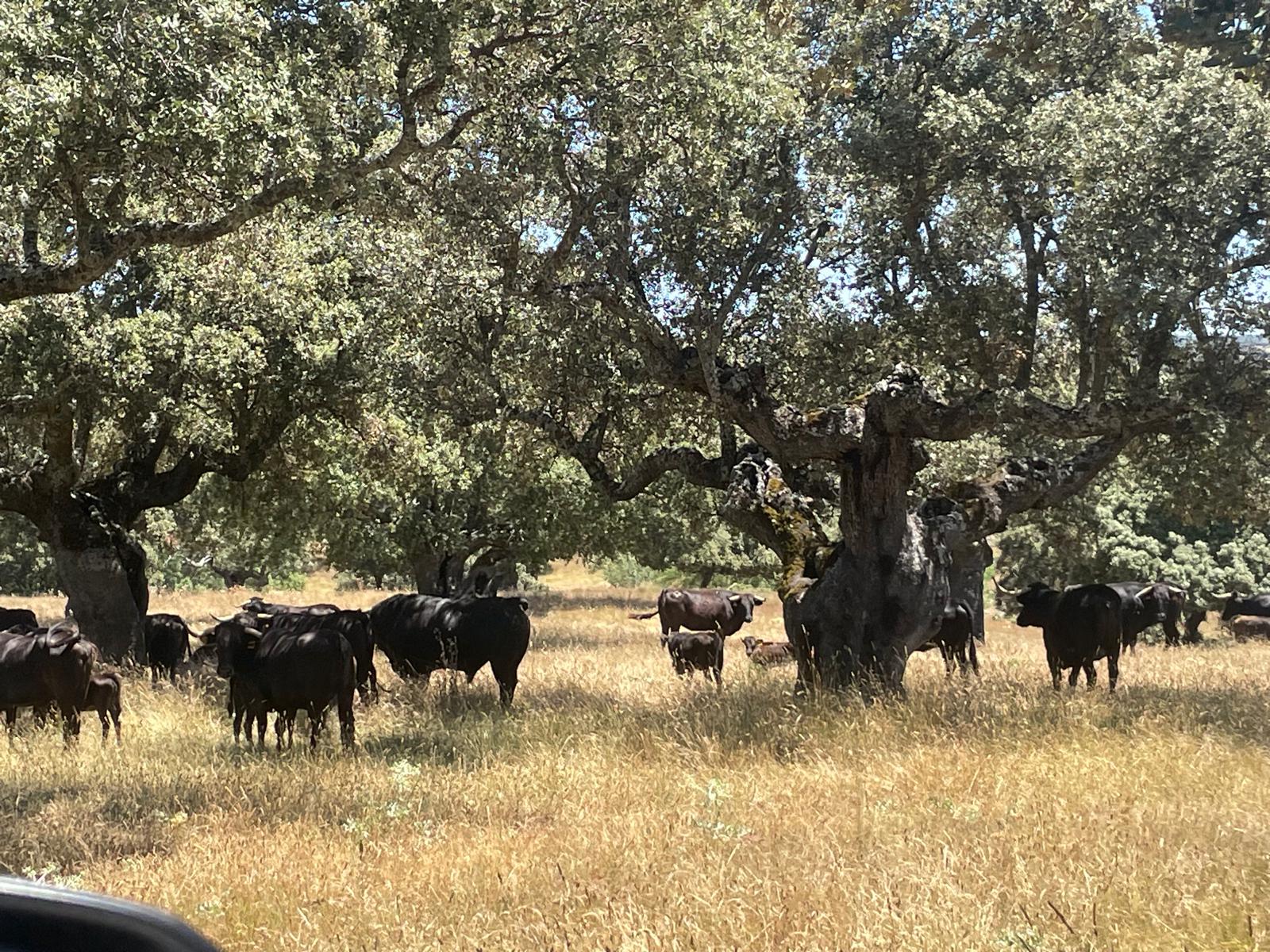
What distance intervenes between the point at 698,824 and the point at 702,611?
19.3 m

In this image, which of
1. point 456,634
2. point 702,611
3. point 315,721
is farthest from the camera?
point 702,611

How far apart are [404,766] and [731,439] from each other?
7.96 m

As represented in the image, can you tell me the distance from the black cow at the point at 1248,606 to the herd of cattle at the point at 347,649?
40.5ft

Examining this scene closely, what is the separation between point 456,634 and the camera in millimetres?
15141

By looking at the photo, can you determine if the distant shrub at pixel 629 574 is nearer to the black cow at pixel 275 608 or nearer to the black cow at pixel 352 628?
the black cow at pixel 275 608

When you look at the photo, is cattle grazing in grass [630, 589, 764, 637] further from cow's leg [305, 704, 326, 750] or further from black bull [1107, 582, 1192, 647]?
Answer: cow's leg [305, 704, 326, 750]

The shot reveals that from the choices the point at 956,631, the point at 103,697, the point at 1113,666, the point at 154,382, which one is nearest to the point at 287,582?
the point at 154,382

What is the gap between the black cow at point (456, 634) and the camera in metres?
14.9

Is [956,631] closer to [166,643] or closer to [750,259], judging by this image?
[750,259]

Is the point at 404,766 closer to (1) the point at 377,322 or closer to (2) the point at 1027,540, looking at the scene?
(1) the point at 377,322

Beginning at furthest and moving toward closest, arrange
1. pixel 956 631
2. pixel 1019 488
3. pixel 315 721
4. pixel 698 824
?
pixel 956 631 → pixel 1019 488 → pixel 315 721 → pixel 698 824

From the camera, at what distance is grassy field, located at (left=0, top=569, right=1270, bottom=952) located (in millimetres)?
5750

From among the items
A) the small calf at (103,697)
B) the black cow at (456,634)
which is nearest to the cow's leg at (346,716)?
the small calf at (103,697)

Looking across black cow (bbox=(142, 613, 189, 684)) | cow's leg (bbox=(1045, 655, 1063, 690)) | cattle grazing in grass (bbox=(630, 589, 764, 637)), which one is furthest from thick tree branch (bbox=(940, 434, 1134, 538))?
black cow (bbox=(142, 613, 189, 684))
